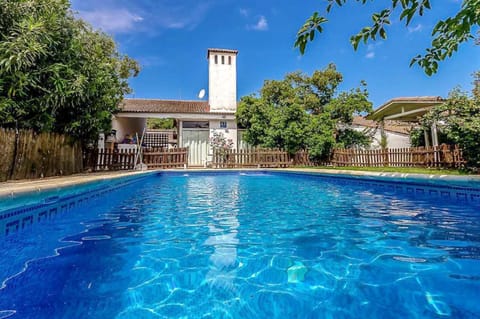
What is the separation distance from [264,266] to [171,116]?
45.7 ft

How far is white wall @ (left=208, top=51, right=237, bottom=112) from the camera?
18.2m

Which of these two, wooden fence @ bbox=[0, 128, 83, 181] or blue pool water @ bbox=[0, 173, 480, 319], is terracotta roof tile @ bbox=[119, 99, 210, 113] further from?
blue pool water @ bbox=[0, 173, 480, 319]

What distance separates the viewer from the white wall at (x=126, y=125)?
16719 mm

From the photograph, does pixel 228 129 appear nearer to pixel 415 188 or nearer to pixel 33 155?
pixel 33 155

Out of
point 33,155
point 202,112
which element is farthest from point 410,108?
point 33,155

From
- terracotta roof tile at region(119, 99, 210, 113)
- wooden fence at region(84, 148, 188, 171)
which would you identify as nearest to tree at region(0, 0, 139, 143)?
wooden fence at region(84, 148, 188, 171)

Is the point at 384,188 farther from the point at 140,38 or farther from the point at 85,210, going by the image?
the point at 140,38

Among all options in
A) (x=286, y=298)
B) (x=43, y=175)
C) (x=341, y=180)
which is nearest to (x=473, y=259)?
(x=286, y=298)

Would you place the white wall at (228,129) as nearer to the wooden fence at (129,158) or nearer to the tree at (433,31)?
the wooden fence at (129,158)

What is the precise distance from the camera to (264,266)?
7.07 ft

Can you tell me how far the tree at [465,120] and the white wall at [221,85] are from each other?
38.9ft

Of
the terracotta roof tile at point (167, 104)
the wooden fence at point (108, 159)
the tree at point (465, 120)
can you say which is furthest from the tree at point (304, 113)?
the wooden fence at point (108, 159)

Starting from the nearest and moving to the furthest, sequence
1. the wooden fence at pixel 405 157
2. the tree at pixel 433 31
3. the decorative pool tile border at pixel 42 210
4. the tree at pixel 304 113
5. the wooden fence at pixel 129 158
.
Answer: the tree at pixel 433 31 → the decorative pool tile border at pixel 42 210 → the wooden fence at pixel 405 157 → the wooden fence at pixel 129 158 → the tree at pixel 304 113

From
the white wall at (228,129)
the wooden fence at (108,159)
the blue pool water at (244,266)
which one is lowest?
the blue pool water at (244,266)
